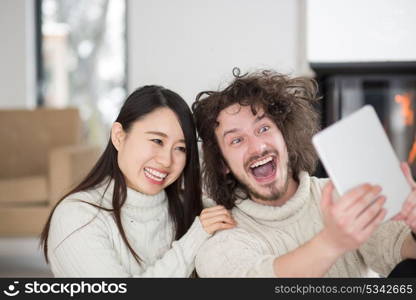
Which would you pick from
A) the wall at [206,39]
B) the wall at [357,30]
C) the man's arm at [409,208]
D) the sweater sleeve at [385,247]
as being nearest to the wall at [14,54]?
the wall at [206,39]

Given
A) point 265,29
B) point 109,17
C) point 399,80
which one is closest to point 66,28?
point 109,17

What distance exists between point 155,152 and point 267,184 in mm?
242

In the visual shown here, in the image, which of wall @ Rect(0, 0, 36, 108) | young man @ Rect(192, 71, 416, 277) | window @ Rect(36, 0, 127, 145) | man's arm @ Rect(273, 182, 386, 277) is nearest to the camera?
man's arm @ Rect(273, 182, 386, 277)

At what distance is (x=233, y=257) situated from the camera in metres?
1.20

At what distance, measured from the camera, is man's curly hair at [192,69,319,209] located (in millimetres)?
1404

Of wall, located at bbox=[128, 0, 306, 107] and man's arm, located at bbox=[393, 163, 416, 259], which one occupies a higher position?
wall, located at bbox=[128, 0, 306, 107]

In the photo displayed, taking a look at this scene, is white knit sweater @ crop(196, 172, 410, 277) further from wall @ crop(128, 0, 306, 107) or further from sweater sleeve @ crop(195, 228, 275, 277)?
wall @ crop(128, 0, 306, 107)

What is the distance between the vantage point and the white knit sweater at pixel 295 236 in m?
1.26

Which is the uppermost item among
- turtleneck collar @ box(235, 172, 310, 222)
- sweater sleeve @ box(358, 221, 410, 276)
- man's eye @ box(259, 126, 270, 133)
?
man's eye @ box(259, 126, 270, 133)

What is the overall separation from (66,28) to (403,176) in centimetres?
466

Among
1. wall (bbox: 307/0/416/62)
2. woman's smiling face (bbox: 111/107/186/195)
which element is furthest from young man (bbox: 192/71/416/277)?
wall (bbox: 307/0/416/62)

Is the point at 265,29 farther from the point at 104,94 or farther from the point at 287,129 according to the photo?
the point at 104,94

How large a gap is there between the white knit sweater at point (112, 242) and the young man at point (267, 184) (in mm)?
52

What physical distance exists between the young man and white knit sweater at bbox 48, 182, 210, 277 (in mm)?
52
